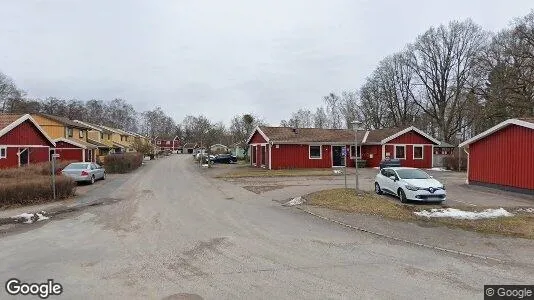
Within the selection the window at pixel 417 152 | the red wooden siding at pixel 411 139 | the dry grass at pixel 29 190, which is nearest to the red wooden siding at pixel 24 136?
the dry grass at pixel 29 190

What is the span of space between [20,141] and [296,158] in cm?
2262

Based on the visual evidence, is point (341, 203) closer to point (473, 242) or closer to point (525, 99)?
point (473, 242)

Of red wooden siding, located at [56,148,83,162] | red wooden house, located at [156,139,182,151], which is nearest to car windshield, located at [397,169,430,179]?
red wooden siding, located at [56,148,83,162]

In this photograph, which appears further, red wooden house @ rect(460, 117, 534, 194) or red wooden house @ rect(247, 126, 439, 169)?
red wooden house @ rect(247, 126, 439, 169)

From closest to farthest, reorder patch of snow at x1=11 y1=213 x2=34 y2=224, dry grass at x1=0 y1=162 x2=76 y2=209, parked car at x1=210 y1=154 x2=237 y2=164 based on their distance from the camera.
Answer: patch of snow at x1=11 y1=213 x2=34 y2=224
dry grass at x1=0 y1=162 x2=76 y2=209
parked car at x1=210 y1=154 x2=237 y2=164

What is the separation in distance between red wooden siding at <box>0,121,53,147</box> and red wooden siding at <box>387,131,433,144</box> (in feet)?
101

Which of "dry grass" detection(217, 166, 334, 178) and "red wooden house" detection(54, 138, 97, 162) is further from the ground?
"red wooden house" detection(54, 138, 97, 162)

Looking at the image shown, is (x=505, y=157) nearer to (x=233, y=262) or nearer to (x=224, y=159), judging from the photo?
(x=233, y=262)

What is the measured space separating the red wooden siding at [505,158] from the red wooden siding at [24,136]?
30.7 m

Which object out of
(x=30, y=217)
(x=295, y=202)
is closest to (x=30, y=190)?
(x=30, y=217)

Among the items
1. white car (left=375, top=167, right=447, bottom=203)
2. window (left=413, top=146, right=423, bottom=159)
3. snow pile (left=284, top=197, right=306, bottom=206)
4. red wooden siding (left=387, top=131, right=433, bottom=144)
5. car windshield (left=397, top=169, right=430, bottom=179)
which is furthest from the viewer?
window (left=413, top=146, right=423, bottom=159)

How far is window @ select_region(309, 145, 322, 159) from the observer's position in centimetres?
4028

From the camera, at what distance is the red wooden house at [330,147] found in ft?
129

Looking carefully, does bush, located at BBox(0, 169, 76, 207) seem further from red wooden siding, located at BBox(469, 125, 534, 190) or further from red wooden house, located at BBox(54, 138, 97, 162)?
red wooden house, located at BBox(54, 138, 97, 162)
